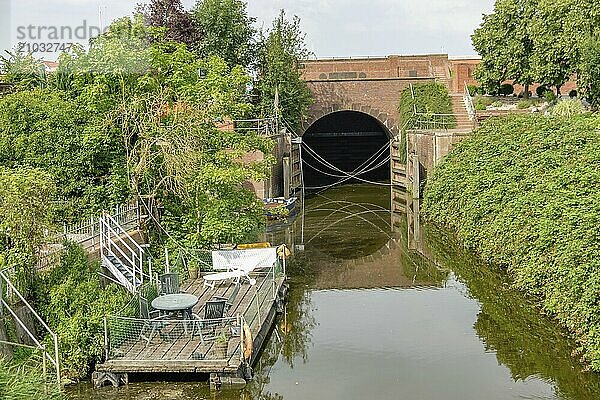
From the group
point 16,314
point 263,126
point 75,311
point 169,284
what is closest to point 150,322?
point 75,311

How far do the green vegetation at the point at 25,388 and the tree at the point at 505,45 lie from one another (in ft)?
91.8

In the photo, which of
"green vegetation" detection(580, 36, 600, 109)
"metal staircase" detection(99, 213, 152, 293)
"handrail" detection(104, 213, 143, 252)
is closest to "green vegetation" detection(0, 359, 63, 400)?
"metal staircase" detection(99, 213, 152, 293)

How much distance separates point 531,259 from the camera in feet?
51.2

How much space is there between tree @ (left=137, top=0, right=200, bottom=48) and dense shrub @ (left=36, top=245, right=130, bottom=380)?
24.4 metres

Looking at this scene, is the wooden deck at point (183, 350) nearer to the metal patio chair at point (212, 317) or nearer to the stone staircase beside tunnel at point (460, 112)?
the metal patio chair at point (212, 317)

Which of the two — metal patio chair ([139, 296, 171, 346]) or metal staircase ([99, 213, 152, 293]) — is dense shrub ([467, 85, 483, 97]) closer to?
metal staircase ([99, 213, 152, 293])

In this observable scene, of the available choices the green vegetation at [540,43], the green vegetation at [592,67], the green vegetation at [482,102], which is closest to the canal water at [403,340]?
the green vegetation at [592,67]

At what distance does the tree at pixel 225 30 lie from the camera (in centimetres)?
3506

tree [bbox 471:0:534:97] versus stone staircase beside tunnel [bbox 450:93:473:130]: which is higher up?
tree [bbox 471:0:534:97]

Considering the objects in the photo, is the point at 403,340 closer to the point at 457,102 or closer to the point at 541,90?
the point at 541,90

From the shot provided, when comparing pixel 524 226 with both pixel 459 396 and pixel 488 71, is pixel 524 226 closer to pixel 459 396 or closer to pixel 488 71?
pixel 459 396

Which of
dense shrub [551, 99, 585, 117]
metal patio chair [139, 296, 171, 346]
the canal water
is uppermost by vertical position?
dense shrub [551, 99, 585, 117]

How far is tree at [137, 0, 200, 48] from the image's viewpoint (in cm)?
3541

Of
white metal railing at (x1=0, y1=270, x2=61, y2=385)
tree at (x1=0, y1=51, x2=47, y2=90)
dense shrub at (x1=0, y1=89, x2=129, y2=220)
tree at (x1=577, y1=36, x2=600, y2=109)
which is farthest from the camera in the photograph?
tree at (x1=577, y1=36, x2=600, y2=109)
